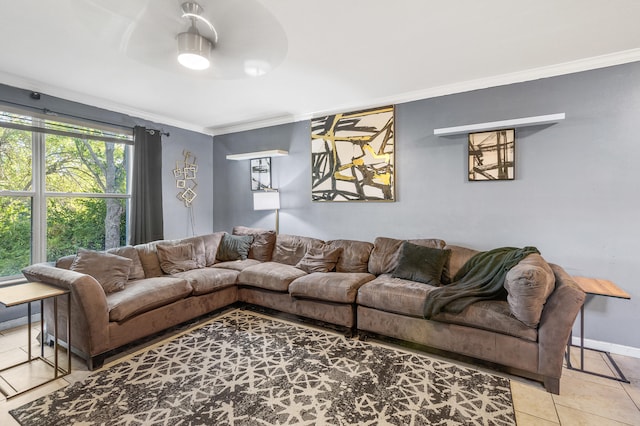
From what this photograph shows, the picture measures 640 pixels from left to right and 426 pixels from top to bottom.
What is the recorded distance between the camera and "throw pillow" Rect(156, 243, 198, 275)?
3.61m

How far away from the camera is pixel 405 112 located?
12.1ft

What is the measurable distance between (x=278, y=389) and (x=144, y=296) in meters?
1.51

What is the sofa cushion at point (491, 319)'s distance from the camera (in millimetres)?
2244

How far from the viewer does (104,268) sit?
2.89 metres

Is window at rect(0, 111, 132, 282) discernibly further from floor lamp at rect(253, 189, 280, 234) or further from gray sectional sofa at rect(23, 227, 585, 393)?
floor lamp at rect(253, 189, 280, 234)

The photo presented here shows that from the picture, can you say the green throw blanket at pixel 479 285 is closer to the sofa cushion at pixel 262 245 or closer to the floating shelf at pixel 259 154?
the sofa cushion at pixel 262 245

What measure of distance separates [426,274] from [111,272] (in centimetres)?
305

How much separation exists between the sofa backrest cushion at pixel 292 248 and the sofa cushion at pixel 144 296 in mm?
1275

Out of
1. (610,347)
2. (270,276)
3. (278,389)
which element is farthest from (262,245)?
(610,347)

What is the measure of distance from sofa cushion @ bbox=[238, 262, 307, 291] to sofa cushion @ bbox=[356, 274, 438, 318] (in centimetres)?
85

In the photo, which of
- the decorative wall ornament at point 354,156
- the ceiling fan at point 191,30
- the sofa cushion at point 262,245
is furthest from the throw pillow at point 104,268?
the decorative wall ornament at point 354,156

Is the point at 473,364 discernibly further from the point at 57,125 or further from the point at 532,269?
the point at 57,125

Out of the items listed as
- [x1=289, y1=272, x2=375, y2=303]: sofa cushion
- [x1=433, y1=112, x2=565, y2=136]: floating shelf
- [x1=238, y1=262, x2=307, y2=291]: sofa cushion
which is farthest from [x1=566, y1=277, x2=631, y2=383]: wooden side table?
[x1=238, y1=262, x2=307, y2=291]: sofa cushion

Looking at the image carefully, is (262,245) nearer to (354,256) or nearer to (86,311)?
(354,256)
